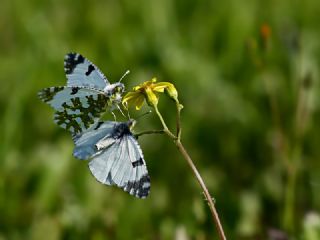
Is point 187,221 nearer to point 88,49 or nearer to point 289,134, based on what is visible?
point 289,134

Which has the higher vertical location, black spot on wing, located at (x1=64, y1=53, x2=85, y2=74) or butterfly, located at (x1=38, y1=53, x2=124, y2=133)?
black spot on wing, located at (x1=64, y1=53, x2=85, y2=74)

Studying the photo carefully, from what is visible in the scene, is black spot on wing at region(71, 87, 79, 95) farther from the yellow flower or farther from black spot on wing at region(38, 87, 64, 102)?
the yellow flower

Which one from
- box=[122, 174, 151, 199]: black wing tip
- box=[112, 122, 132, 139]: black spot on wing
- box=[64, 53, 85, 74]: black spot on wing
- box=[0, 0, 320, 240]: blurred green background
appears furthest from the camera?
box=[0, 0, 320, 240]: blurred green background

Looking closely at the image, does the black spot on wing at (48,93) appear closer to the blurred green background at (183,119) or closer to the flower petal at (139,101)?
the flower petal at (139,101)

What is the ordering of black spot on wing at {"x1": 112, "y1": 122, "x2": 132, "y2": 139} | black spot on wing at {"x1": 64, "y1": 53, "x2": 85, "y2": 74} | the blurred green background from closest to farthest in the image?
black spot on wing at {"x1": 112, "y1": 122, "x2": 132, "y2": 139} < black spot on wing at {"x1": 64, "y1": 53, "x2": 85, "y2": 74} < the blurred green background

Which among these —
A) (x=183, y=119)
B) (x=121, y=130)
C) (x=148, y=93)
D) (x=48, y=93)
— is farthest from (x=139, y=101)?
(x=183, y=119)

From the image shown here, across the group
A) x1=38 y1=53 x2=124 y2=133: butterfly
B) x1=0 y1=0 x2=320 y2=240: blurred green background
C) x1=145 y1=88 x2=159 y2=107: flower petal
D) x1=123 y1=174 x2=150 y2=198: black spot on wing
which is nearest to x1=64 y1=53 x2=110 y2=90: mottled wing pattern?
x1=38 y1=53 x2=124 y2=133: butterfly

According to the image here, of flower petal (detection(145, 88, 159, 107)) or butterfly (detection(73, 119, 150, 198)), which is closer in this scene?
butterfly (detection(73, 119, 150, 198))
